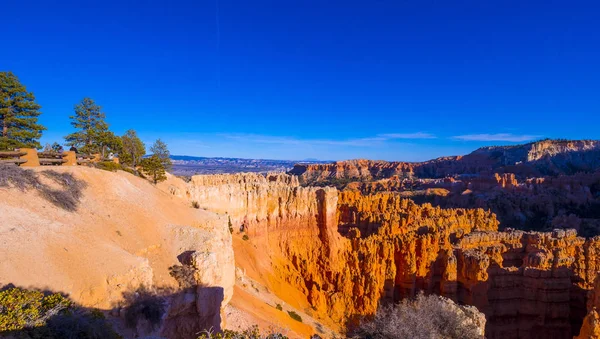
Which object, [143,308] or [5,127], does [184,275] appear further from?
[5,127]

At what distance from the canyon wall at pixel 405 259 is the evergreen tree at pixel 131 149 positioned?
21.7 feet

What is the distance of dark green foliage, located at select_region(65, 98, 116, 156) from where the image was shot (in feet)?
105

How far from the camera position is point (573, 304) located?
23.7 meters

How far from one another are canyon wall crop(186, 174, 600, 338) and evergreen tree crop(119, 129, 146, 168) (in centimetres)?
662

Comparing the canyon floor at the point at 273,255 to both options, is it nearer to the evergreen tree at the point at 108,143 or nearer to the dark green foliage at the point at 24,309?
the dark green foliage at the point at 24,309

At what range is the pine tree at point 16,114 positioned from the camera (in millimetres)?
23734

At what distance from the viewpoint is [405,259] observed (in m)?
27.9

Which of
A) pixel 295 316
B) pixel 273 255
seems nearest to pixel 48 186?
pixel 295 316

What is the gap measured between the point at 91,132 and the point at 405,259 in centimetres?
2979

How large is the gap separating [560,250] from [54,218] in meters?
32.8

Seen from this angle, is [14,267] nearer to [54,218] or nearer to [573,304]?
[54,218]

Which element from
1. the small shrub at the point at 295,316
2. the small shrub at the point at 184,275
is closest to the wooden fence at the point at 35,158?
the small shrub at the point at 184,275

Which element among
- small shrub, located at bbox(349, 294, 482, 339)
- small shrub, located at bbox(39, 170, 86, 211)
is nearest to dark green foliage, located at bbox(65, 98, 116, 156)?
small shrub, located at bbox(39, 170, 86, 211)

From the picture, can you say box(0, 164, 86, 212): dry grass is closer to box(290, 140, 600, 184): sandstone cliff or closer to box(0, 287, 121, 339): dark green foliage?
box(0, 287, 121, 339): dark green foliage
